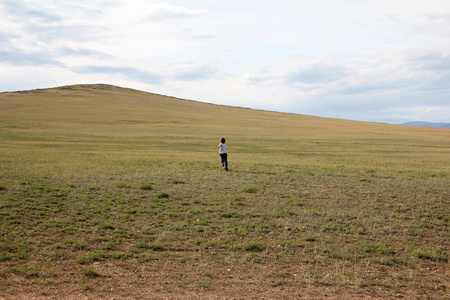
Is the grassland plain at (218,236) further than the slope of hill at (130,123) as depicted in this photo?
No

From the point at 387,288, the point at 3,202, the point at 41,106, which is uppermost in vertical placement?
the point at 41,106

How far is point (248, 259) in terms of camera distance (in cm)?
826

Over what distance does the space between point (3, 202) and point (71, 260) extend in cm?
531

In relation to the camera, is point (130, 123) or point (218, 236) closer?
point (218, 236)

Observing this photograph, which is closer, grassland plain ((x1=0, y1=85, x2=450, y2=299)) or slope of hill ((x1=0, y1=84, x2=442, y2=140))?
grassland plain ((x1=0, y1=85, x2=450, y2=299))

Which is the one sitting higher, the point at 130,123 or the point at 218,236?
the point at 130,123

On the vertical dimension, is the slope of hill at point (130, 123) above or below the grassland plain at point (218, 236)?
above

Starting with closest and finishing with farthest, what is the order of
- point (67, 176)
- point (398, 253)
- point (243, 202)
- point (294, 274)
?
point (294, 274), point (398, 253), point (243, 202), point (67, 176)

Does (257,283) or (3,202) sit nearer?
(257,283)

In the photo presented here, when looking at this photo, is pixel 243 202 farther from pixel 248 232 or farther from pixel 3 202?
pixel 3 202

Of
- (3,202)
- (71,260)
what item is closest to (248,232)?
(71,260)

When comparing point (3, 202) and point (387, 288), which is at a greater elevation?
point (3, 202)

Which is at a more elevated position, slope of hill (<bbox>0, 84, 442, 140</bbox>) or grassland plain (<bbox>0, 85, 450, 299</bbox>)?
slope of hill (<bbox>0, 84, 442, 140</bbox>)

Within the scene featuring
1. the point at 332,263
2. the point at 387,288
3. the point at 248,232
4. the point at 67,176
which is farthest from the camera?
the point at 67,176
